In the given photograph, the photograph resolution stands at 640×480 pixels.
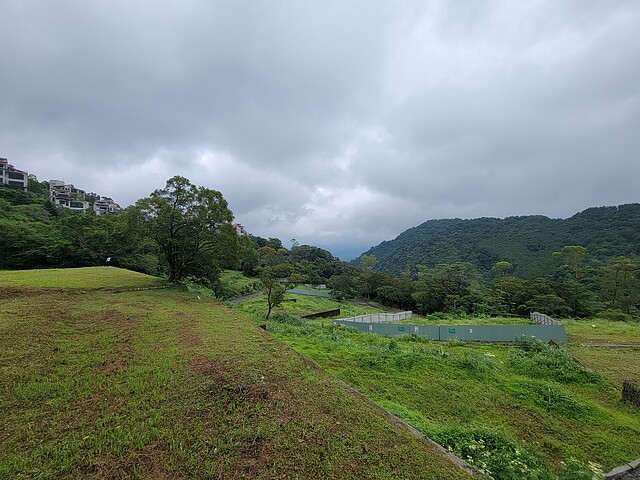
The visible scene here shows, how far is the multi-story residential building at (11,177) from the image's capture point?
158ft

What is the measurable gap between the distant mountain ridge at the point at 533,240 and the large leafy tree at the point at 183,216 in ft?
221

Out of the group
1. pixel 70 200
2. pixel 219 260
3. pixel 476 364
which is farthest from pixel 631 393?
pixel 70 200

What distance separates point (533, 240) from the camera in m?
79.5

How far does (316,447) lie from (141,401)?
2884mm

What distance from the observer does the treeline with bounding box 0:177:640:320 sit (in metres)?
17.4

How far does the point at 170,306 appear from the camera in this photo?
11953mm

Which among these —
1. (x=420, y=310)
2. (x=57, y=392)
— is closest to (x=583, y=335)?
(x=420, y=310)

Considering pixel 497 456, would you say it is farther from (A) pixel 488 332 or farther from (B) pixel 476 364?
(A) pixel 488 332

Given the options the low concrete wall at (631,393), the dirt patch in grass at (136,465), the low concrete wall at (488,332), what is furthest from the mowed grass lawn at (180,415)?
the low concrete wall at (488,332)

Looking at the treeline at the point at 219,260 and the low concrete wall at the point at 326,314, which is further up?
the treeline at the point at 219,260

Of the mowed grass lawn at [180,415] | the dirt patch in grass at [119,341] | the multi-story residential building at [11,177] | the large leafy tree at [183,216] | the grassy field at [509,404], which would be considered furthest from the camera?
the multi-story residential building at [11,177]

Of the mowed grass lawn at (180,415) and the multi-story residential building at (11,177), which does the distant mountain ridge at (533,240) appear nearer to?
the mowed grass lawn at (180,415)

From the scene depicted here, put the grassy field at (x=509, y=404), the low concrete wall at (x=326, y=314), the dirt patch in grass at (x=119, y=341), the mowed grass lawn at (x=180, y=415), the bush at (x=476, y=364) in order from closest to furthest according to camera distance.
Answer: the mowed grass lawn at (x=180, y=415) < the grassy field at (x=509, y=404) < the dirt patch in grass at (x=119, y=341) < the bush at (x=476, y=364) < the low concrete wall at (x=326, y=314)

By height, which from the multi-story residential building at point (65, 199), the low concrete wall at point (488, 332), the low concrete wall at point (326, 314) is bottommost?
the low concrete wall at point (326, 314)
